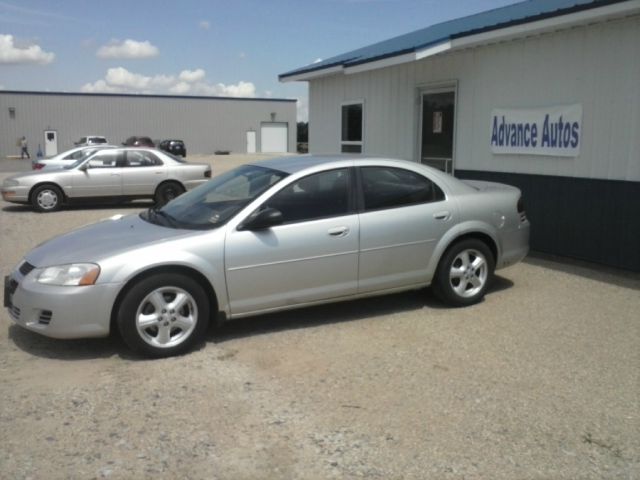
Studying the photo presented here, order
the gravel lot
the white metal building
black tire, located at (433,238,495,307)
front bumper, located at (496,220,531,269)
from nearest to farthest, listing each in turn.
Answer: the gravel lot
black tire, located at (433,238,495,307)
front bumper, located at (496,220,531,269)
the white metal building

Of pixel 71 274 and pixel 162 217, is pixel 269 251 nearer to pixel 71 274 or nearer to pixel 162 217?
pixel 162 217

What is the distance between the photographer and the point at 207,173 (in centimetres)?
1575

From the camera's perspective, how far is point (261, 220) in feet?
17.1

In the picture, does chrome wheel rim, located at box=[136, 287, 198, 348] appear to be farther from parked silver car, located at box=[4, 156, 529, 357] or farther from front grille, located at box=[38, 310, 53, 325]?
front grille, located at box=[38, 310, 53, 325]

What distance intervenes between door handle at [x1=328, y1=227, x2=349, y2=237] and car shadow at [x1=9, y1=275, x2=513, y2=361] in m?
0.87

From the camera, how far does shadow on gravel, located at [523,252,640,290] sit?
24.1 feet

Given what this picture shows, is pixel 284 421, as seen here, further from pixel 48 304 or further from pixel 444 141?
pixel 444 141

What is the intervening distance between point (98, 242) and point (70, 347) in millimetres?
905

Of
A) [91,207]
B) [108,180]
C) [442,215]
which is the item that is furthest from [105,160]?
[442,215]

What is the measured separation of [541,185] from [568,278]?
162 cm

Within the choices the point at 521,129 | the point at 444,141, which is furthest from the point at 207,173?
the point at 521,129

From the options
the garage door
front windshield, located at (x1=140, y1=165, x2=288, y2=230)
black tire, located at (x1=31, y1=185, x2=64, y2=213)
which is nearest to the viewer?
front windshield, located at (x1=140, y1=165, x2=288, y2=230)

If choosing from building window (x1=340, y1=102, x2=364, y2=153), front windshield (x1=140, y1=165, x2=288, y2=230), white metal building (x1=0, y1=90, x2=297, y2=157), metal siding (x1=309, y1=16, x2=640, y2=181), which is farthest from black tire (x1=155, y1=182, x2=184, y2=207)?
white metal building (x1=0, y1=90, x2=297, y2=157)

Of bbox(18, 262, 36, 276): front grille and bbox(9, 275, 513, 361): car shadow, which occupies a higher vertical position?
bbox(18, 262, 36, 276): front grille
